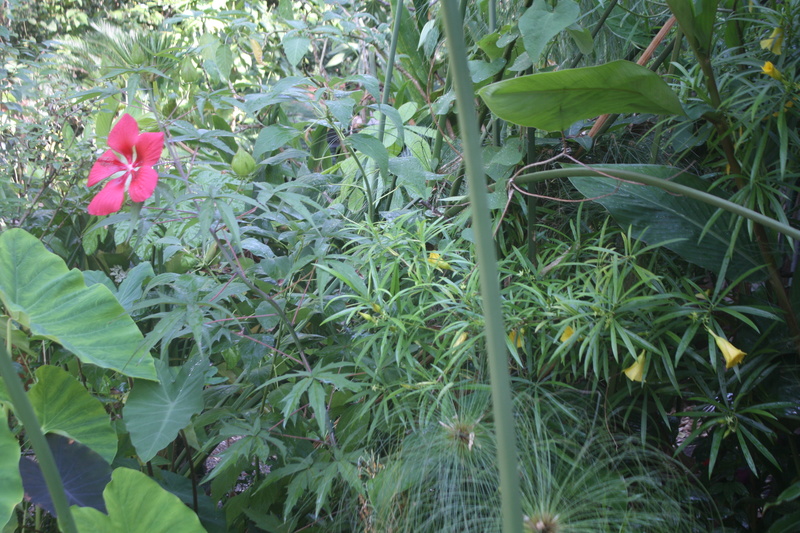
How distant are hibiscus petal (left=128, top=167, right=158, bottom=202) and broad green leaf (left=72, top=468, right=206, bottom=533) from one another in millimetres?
370

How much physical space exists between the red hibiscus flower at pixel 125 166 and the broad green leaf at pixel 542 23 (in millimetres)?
544

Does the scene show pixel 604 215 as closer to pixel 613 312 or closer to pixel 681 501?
pixel 613 312

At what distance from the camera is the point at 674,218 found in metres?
0.98

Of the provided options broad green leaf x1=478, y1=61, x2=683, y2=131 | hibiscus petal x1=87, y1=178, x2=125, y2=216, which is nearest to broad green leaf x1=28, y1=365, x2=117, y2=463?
hibiscus petal x1=87, y1=178, x2=125, y2=216

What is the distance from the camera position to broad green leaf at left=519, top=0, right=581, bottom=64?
834 mm

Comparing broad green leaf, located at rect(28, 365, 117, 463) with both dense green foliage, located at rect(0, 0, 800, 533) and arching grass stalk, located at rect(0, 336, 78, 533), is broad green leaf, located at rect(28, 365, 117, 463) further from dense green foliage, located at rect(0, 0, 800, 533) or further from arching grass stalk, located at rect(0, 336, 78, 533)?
arching grass stalk, located at rect(0, 336, 78, 533)

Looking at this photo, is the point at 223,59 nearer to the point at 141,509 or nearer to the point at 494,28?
the point at 494,28

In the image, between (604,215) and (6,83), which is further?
(6,83)

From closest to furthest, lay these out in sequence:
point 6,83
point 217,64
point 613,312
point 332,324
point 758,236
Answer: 1. point 613,312
2. point 758,236
3. point 332,324
4. point 217,64
5. point 6,83

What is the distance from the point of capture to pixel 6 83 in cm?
164

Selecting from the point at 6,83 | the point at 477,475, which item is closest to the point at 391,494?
the point at 477,475

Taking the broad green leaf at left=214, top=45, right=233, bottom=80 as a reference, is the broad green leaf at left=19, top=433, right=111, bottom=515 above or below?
below

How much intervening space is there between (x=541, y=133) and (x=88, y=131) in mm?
1050

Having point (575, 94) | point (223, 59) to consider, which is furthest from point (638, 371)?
point (223, 59)
